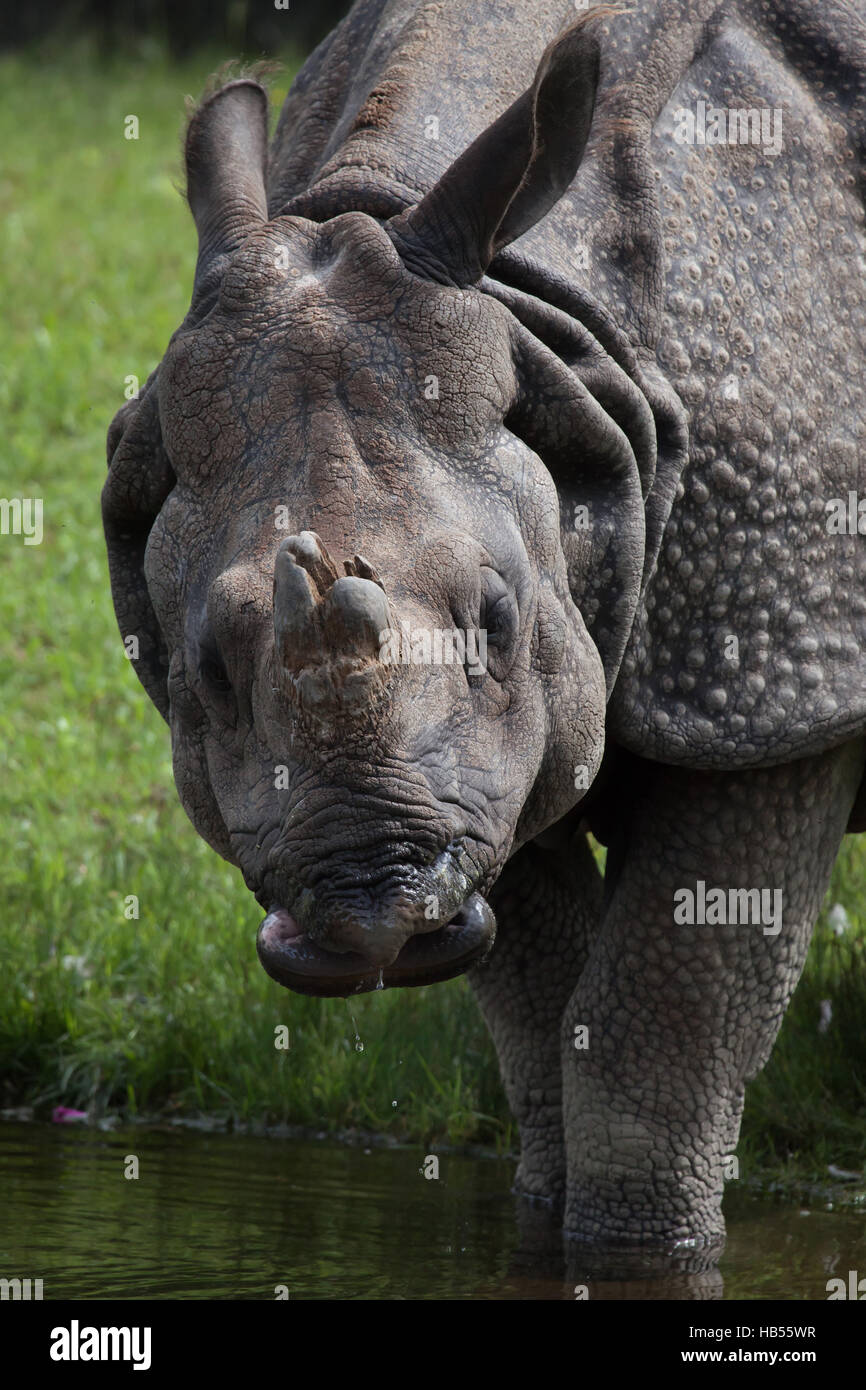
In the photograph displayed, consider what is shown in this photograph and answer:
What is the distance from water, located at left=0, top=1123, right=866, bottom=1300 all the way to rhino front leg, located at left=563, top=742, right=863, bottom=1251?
0.83ft

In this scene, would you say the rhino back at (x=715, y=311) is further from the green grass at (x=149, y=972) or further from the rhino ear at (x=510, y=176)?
the green grass at (x=149, y=972)

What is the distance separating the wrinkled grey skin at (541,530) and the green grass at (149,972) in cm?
82

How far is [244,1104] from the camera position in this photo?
6.09 meters

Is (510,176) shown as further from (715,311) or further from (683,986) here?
(683,986)

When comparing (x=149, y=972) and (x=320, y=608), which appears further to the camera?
(x=149, y=972)

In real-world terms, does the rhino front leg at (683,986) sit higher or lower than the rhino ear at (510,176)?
lower

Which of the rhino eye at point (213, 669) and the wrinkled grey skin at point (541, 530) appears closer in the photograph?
the wrinkled grey skin at point (541, 530)

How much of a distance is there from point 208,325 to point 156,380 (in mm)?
224

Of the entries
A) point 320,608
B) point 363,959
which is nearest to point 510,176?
point 320,608

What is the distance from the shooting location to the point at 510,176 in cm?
369

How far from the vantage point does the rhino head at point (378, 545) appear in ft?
10.6

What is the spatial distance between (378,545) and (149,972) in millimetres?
3516

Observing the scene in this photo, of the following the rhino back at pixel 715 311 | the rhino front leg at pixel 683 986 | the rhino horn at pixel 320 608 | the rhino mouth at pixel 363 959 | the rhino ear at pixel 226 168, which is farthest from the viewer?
the rhino front leg at pixel 683 986

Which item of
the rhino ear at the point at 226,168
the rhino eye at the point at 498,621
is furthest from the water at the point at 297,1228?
the rhino ear at the point at 226,168
